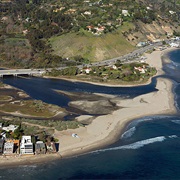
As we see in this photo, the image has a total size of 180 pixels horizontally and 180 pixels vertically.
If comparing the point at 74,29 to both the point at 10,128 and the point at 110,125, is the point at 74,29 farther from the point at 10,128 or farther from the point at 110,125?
the point at 10,128

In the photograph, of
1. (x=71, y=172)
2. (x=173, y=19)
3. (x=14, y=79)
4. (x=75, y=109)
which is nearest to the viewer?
(x=71, y=172)

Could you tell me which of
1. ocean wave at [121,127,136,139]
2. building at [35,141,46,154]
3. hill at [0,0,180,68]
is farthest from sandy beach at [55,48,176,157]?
hill at [0,0,180,68]

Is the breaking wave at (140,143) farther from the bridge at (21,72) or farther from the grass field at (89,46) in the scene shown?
the grass field at (89,46)

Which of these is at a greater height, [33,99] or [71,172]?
[33,99]

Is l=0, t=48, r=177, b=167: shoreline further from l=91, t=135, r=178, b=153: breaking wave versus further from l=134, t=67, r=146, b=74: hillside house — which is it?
l=134, t=67, r=146, b=74: hillside house

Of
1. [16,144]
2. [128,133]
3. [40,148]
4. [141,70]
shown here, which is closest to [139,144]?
[128,133]

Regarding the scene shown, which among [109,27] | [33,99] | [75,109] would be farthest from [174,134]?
[109,27]

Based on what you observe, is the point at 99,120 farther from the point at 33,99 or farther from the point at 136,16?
the point at 136,16
